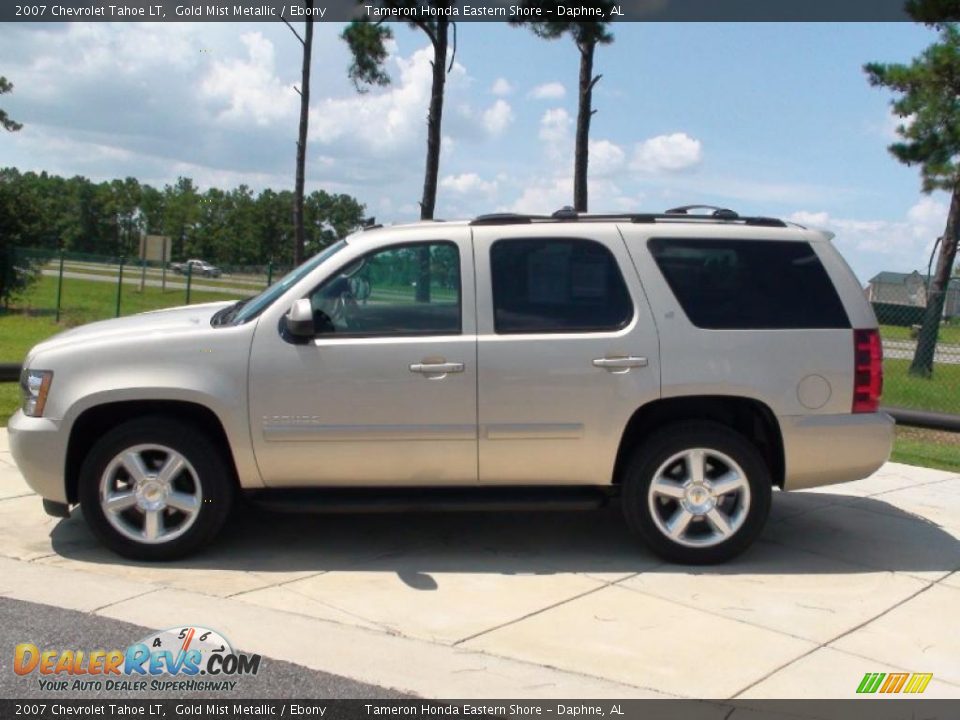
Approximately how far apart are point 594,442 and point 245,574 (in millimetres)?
2069

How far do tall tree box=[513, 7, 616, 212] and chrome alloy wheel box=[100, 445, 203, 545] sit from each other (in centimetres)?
1266

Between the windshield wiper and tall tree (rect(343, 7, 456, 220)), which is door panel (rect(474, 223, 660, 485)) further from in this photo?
tall tree (rect(343, 7, 456, 220))

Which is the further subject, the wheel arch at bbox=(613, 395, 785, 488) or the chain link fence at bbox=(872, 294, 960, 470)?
the chain link fence at bbox=(872, 294, 960, 470)

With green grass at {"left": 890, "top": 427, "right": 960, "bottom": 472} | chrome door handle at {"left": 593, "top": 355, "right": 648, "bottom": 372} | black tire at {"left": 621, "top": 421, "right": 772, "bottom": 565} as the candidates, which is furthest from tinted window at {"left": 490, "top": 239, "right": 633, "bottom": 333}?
green grass at {"left": 890, "top": 427, "right": 960, "bottom": 472}

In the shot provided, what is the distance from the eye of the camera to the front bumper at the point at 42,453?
18.3ft

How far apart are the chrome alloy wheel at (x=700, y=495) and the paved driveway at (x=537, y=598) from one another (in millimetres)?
252

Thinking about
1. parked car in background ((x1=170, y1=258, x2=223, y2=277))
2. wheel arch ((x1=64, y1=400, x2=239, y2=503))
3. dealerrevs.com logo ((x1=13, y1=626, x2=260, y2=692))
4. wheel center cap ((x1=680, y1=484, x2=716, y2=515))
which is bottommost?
dealerrevs.com logo ((x1=13, y1=626, x2=260, y2=692))

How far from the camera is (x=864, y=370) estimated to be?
5.79 metres

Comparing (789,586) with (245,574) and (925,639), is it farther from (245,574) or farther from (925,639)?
(245,574)

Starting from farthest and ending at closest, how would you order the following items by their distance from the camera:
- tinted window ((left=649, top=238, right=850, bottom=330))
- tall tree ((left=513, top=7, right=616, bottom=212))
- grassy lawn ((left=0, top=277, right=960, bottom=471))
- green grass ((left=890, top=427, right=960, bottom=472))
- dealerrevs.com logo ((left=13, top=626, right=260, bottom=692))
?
1. tall tree ((left=513, top=7, right=616, bottom=212))
2. grassy lawn ((left=0, top=277, right=960, bottom=471))
3. green grass ((left=890, top=427, right=960, bottom=472))
4. tinted window ((left=649, top=238, right=850, bottom=330))
5. dealerrevs.com logo ((left=13, top=626, right=260, bottom=692))

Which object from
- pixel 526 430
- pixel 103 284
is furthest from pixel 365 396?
pixel 103 284

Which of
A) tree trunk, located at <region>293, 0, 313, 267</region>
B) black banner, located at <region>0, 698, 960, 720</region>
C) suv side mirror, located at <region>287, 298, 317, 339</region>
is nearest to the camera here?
black banner, located at <region>0, 698, 960, 720</region>

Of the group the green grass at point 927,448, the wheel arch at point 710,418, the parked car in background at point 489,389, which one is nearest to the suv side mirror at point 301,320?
the parked car in background at point 489,389

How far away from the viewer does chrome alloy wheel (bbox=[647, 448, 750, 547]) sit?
5.73 m
